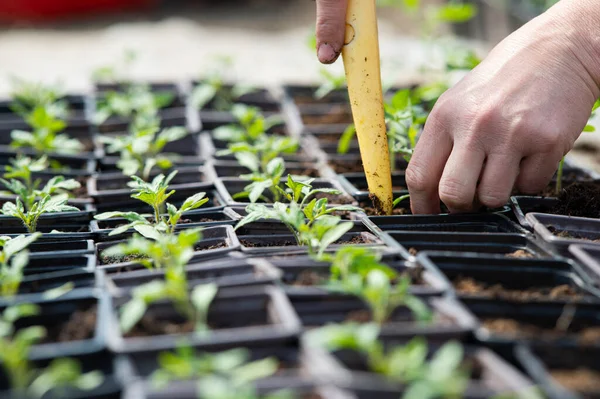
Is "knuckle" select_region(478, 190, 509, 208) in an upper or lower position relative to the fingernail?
lower

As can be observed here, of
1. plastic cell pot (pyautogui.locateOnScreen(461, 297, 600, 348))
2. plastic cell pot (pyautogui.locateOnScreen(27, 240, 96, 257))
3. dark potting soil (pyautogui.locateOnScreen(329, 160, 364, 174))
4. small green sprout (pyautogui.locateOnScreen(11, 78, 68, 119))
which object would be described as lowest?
plastic cell pot (pyautogui.locateOnScreen(461, 297, 600, 348))

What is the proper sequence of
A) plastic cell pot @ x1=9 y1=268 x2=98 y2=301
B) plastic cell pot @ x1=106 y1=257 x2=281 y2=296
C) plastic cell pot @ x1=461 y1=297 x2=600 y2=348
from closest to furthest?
plastic cell pot @ x1=461 y1=297 x2=600 y2=348 → plastic cell pot @ x1=106 y1=257 x2=281 y2=296 → plastic cell pot @ x1=9 y1=268 x2=98 y2=301

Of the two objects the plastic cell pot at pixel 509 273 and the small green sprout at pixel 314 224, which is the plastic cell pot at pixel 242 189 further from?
the plastic cell pot at pixel 509 273

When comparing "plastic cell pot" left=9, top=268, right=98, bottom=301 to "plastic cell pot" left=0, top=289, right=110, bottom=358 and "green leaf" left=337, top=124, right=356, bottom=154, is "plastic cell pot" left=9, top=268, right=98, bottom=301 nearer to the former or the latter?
"plastic cell pot" left=0, top=289, right=110, bottom=358

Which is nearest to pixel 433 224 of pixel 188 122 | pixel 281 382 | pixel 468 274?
pixel 468 274

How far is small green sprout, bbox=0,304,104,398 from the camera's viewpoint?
140 centimetres

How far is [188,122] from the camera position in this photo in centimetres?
348

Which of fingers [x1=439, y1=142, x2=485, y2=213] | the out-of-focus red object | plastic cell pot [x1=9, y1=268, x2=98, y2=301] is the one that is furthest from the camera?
the out-of-focus red object

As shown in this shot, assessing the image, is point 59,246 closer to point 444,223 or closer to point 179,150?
point 444,223

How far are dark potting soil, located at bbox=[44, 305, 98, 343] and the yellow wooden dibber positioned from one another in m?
0.98

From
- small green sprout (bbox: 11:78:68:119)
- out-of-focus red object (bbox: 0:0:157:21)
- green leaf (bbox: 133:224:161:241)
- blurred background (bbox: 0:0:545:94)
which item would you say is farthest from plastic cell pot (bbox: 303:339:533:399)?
out-of-focus red object (bbox: 0:0:157:21)

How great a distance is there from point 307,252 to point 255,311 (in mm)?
331

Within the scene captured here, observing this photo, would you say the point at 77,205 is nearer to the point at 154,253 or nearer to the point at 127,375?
the point at 154,253

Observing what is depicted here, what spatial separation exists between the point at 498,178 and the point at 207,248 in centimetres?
82
